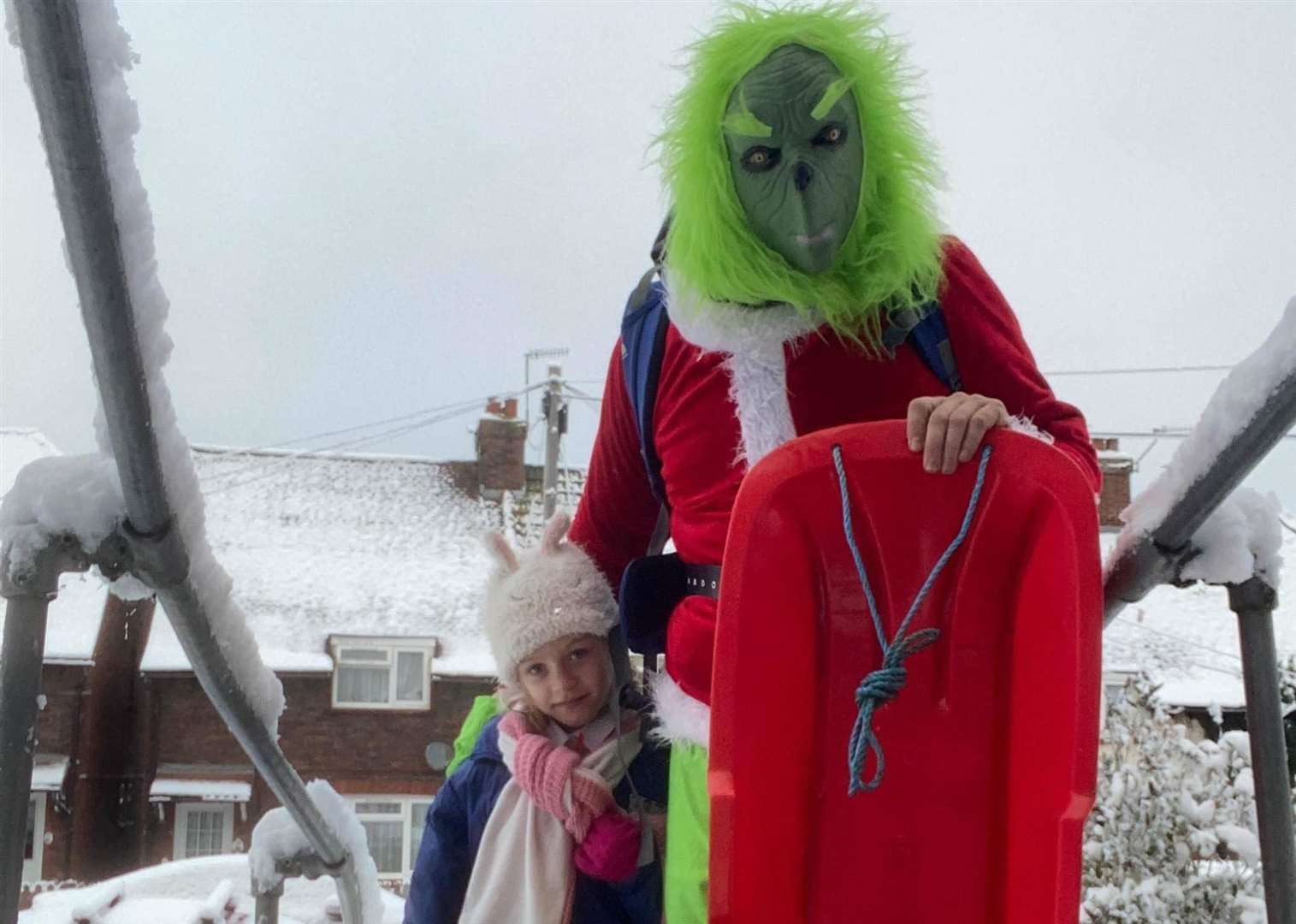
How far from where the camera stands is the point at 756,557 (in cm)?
105

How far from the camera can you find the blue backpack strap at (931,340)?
124cm

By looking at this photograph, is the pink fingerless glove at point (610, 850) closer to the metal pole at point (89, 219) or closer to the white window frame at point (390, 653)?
the metal pole at point (89, 219)

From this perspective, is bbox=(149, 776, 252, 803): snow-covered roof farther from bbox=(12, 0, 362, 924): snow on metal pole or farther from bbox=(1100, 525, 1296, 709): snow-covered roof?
bbox=(12, 0, 362, 924): snow on metal pole

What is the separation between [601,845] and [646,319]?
2.29ft

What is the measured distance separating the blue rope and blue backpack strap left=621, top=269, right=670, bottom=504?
43 cm

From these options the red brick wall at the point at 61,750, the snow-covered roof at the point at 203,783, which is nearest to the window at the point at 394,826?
the snow-covered roof at the point at 203,783

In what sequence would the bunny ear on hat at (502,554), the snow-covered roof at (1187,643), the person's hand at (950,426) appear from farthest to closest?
the snow-covered roof at (1187,643), the bunny ear on hat at (502,554), the person's hand at (950,426)

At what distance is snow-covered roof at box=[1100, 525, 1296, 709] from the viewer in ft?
30.1

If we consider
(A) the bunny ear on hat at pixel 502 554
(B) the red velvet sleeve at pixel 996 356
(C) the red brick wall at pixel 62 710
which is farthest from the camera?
(C) the red brick wall at pixel 62 710

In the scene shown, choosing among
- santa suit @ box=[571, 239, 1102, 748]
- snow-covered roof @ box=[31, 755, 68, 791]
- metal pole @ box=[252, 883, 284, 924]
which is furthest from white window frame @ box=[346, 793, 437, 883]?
santa suit @ box=[571, 239, 1102, 748]

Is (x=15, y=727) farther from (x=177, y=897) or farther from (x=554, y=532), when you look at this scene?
(x=177, y=897)

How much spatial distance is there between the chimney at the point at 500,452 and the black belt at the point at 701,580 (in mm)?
10331

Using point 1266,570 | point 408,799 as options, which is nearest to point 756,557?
point 1266,570

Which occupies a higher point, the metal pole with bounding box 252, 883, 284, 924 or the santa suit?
the santa suit
